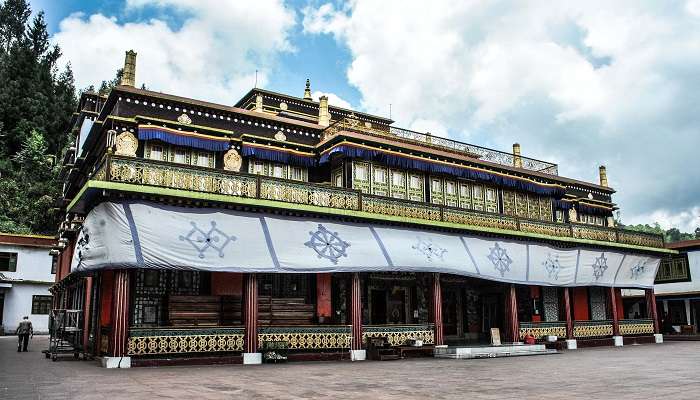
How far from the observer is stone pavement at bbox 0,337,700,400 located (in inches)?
384

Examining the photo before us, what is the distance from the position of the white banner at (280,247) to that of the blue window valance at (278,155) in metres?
4.18

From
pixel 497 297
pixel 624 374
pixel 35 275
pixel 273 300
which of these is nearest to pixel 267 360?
pixel 273 300

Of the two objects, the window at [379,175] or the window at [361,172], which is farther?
the window at [379,175]

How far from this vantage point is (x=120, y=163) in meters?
16.5

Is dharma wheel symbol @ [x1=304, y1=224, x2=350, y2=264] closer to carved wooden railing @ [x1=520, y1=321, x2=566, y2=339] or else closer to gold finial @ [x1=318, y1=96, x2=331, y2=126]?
gold finial @ [x1=318, y1=96, x2=331, y2=126]

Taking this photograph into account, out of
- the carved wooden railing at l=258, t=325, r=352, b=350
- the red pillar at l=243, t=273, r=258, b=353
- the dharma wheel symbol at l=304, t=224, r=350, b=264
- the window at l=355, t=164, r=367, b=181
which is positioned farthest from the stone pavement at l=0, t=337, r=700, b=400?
the window at l=355, t=164, r=367, b=181

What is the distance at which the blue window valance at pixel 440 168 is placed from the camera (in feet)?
74.1

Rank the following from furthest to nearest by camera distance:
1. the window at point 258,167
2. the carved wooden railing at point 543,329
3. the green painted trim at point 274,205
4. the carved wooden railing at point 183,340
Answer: the carved wooden railing at point 543,329 < the window at point 258,167 < the green painted trim at point 274,205 < the carved wooden railing at point 183,340

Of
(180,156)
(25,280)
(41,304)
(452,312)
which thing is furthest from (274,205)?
(41,304)

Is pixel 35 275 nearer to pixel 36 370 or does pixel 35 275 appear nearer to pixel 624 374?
pixel 36 370

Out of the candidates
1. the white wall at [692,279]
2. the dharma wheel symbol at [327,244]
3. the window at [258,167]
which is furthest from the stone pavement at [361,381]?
the white wall at [692,279]

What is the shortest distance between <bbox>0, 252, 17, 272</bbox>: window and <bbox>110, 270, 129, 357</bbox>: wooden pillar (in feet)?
103

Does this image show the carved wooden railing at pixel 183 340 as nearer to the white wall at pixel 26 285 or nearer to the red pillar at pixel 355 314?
the red pillar at pixel 355 314

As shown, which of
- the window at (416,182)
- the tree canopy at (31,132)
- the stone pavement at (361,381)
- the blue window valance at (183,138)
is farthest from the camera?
the tree canopy at (31,132)
